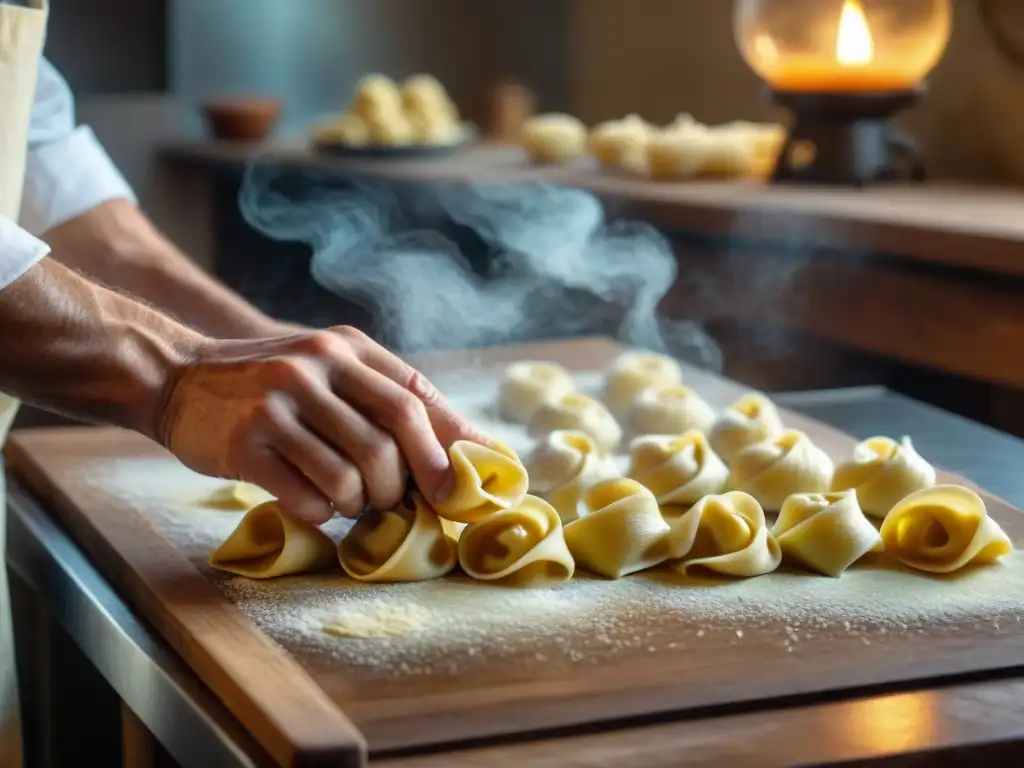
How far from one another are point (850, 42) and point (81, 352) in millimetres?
1661

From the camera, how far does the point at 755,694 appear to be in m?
0.91

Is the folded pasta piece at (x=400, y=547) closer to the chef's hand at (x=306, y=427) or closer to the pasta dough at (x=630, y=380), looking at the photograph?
the chef's hand at (x=306, y=427)

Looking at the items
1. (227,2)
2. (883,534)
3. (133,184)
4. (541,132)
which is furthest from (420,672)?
(227,2)

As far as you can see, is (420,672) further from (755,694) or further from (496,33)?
(496,33)

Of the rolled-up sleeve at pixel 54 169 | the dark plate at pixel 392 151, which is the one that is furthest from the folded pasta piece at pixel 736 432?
the dark plate at pixel 392 151

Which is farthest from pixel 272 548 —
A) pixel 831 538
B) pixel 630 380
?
pixel 630 380

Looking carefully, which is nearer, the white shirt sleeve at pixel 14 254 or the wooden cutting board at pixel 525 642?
the wooden cutting board at pixel 525 642

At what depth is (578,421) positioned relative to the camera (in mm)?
1537

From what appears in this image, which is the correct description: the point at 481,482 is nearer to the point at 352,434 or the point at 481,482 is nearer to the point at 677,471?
the point at 352,434

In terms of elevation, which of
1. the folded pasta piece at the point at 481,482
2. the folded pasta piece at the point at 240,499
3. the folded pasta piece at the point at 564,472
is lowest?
the folded pasta piece at the point at 240,499

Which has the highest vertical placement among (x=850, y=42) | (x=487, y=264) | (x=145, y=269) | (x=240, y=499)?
(x=850, y=42)

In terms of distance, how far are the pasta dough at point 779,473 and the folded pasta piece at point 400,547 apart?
12.7 inches

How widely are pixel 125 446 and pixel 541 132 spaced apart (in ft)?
5.67

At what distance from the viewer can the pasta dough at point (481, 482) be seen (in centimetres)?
115
